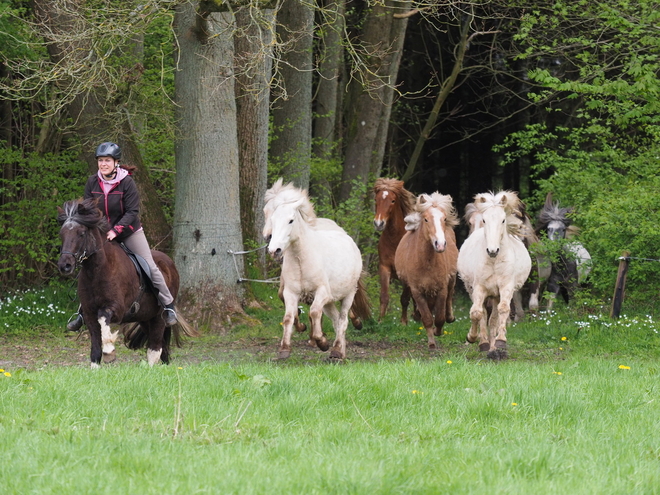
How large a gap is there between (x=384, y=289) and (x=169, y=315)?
647 cm

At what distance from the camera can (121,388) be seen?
7.05m

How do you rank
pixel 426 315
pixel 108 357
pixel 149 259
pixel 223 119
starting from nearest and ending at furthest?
pixel 108 357, pixel 149 259, pixel 426 315, pixel 223 119

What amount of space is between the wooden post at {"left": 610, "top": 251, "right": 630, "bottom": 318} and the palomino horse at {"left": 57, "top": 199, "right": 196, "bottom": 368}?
7778mm

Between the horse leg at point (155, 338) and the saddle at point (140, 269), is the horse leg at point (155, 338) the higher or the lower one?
the lower one

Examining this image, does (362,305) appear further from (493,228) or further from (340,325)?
(493,228)

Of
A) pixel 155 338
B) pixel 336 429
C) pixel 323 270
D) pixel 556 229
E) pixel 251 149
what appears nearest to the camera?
pixel 336 429

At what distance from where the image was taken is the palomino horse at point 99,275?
884cm

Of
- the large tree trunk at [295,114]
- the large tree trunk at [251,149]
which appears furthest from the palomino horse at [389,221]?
the large tree trunk at [295,114]

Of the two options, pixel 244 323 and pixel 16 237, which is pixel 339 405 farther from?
pixel 16 237

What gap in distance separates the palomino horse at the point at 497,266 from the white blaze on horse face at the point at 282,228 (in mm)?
2456

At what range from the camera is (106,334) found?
9.26m

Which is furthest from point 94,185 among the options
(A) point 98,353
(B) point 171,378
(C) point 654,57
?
(C) point 654,57

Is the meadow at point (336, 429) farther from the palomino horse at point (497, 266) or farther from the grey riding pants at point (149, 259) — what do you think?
the grey riding pants at point (149, 259)

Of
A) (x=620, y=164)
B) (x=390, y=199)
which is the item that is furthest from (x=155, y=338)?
(x=620, y=164)
